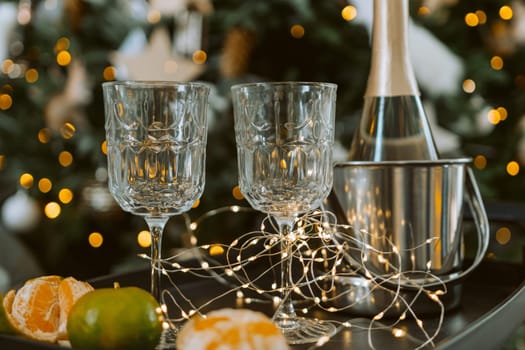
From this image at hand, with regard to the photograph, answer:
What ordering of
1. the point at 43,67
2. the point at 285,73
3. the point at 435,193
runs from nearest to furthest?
the point at 435,193 → the point at 285,73 → the point at 43,67

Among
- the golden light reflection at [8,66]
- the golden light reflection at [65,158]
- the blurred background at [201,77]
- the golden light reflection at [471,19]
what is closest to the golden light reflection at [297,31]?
the blurred background at [201,77]

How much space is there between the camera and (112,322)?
50 cm

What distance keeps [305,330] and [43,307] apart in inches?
9.1

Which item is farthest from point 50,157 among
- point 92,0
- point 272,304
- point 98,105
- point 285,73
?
point 272,304

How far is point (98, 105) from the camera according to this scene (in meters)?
1.81

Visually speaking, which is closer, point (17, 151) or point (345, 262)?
point (345, 262)

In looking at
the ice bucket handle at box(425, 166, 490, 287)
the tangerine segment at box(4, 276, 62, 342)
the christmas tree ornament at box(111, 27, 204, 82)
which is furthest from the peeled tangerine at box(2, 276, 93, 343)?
the christmas tree ornament at box(111, 27, 204, 82)

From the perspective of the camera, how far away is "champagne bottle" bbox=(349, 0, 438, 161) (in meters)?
0.76

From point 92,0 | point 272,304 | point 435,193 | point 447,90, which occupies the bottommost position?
point 272,304

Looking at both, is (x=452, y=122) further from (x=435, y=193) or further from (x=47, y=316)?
(x=47, y=316)

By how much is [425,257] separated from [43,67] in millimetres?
1489

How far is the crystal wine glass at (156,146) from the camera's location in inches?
25.0

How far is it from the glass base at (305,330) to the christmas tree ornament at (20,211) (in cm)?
131

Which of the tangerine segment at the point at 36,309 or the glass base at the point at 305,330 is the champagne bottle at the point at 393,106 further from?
the tangerine segment at the point at 36,309
